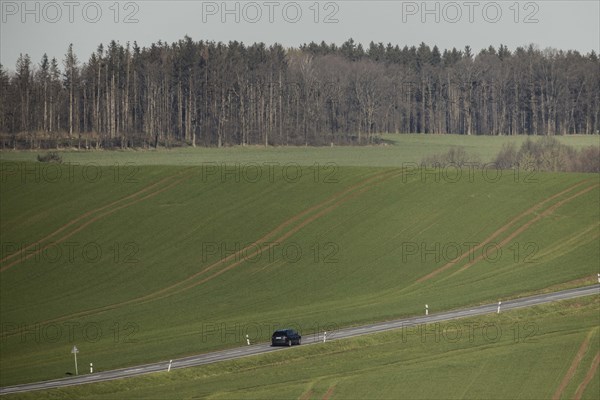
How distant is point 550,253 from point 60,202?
46839mm

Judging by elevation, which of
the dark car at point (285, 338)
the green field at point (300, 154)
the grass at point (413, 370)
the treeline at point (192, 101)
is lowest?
the grass at point (413, 370)

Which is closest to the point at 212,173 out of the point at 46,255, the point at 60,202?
the point at 60,202

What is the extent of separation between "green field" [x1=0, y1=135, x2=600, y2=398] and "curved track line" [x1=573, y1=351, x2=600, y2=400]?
8619 millimetres

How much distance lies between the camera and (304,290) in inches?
3285

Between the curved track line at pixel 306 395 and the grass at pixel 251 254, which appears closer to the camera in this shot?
the curved track line at pixel 306 395

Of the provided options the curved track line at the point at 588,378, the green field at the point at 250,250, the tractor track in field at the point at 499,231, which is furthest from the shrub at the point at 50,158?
the curved track line at the point at 588,378

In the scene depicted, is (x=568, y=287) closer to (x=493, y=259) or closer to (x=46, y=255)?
(x=493, y=259)

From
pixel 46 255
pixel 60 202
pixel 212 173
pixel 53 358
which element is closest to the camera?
pixel 53 358

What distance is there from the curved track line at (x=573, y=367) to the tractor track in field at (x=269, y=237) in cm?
3187

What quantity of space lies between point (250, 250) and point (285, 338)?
26.1 meters

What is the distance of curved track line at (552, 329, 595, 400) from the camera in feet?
189

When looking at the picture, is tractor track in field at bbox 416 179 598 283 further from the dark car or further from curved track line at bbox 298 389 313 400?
curved track line at bbox 298 389 313 400

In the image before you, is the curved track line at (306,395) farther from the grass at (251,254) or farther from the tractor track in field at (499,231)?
the tractor track in field at (499,231)

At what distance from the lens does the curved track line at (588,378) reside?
56.9 m
